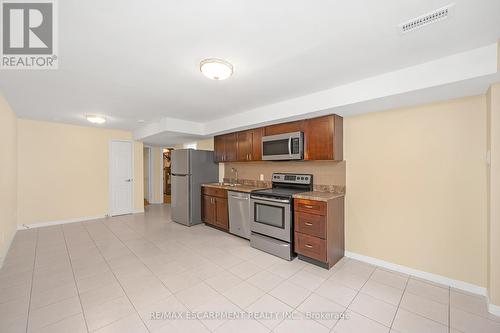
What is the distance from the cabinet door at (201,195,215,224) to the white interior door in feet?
8.56

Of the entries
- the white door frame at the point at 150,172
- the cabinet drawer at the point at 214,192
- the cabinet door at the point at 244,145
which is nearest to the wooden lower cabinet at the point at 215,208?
the cabinet drawer at the point at 214,192

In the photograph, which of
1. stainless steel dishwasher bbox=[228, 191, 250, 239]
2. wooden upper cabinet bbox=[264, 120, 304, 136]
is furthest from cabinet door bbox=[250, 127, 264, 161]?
stainless steel dishwasher bbox=[228, 191, 250, 239]

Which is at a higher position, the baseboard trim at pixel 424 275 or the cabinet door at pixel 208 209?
the cabinet door at pixel 208 209

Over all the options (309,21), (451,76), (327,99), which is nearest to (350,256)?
(327,99)

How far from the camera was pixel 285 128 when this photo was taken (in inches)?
137

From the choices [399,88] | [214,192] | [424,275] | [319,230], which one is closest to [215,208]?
[214,192]

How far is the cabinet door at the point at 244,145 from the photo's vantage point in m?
4.13

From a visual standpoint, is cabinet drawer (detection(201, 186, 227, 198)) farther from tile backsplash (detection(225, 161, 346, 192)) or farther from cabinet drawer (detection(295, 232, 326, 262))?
cabinet drawer (detection(295, 232, 326, 262))

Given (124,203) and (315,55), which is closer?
(315,55)

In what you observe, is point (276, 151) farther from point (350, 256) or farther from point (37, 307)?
point (37, 307)

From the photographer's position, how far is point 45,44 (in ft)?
5.81

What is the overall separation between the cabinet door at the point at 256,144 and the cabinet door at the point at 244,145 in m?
0.08

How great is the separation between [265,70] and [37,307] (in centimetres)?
335

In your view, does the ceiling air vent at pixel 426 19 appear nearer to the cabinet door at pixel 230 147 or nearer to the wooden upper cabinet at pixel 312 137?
the wooden upper cabinet at pixel 312 137
